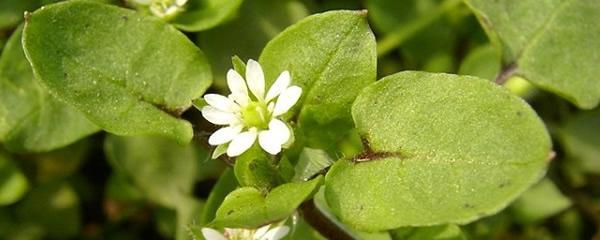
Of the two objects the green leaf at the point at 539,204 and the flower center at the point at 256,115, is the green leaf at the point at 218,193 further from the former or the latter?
the green leaf at the point at 539,204

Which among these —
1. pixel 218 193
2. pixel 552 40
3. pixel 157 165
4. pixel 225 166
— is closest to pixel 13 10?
pixel 157 165

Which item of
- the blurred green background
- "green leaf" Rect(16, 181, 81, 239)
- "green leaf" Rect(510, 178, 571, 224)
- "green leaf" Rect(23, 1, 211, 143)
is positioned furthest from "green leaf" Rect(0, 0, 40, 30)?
"green leaf" Rect(510, 178, 571, 224)

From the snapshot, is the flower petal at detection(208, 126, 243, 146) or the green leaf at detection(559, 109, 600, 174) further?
the green leaf at detection(559, 109, 600, 174)

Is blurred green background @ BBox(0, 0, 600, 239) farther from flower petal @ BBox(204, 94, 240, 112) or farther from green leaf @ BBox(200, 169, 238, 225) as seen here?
flower petal @ BBox(204, 94, 240, 112)

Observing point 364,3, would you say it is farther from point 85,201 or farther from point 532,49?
point 85,201

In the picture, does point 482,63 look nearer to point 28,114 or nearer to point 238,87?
point 238,87

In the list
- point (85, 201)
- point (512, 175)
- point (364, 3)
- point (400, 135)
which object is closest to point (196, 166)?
point (85, 201)

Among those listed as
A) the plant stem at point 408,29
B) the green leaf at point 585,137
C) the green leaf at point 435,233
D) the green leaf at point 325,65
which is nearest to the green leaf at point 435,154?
the green leaf at point 325,65

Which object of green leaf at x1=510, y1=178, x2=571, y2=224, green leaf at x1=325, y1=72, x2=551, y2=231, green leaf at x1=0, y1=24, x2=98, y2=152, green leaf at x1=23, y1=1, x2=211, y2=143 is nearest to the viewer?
green leaf at x1=325, y1=72, x2=551, y2=231
